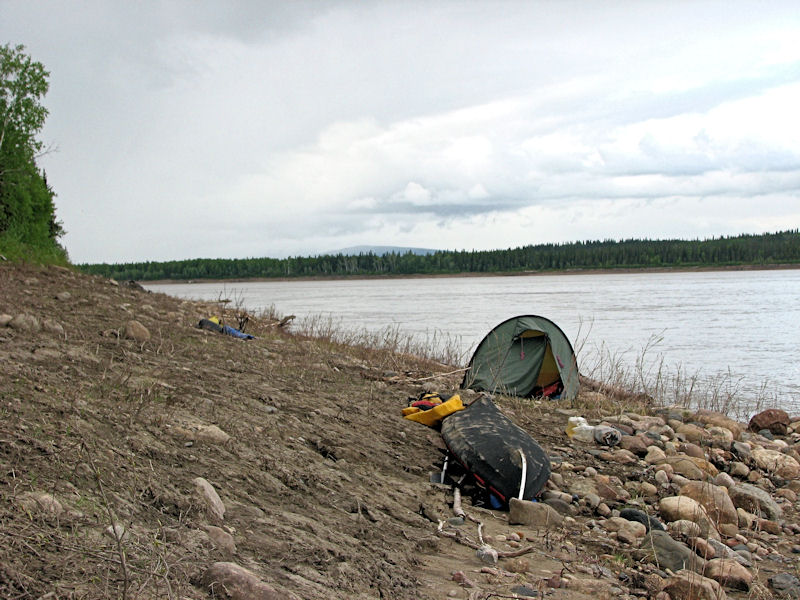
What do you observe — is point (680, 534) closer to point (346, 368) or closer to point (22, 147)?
point (346, 368)

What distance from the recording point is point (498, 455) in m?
5.97

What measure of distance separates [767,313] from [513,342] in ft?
86.5

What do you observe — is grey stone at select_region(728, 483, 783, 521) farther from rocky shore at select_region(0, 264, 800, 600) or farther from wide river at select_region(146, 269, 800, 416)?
wide river at select_region(146, 269, 800, 416)

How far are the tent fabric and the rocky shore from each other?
0.82 feet

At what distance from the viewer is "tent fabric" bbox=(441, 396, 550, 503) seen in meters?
5.82

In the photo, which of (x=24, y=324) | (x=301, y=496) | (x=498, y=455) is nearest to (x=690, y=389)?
(x=498, y=455)

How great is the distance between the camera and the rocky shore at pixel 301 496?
309cm

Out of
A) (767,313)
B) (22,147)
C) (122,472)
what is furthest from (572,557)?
(767,313)

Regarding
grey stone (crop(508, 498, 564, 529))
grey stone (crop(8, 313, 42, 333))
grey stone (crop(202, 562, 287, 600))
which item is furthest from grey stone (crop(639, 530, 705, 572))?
grey stone (crop(8, 313, 42, 333))

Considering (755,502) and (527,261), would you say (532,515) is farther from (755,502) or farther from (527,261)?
(527,261)

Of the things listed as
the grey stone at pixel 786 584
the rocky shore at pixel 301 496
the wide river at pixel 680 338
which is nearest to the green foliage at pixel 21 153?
the wide river at pixel 680 338

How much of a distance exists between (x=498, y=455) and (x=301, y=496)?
2063 millimetres

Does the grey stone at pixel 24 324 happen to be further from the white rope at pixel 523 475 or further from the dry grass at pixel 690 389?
the dry grass at pixel 690 389

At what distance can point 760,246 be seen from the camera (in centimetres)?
11738
